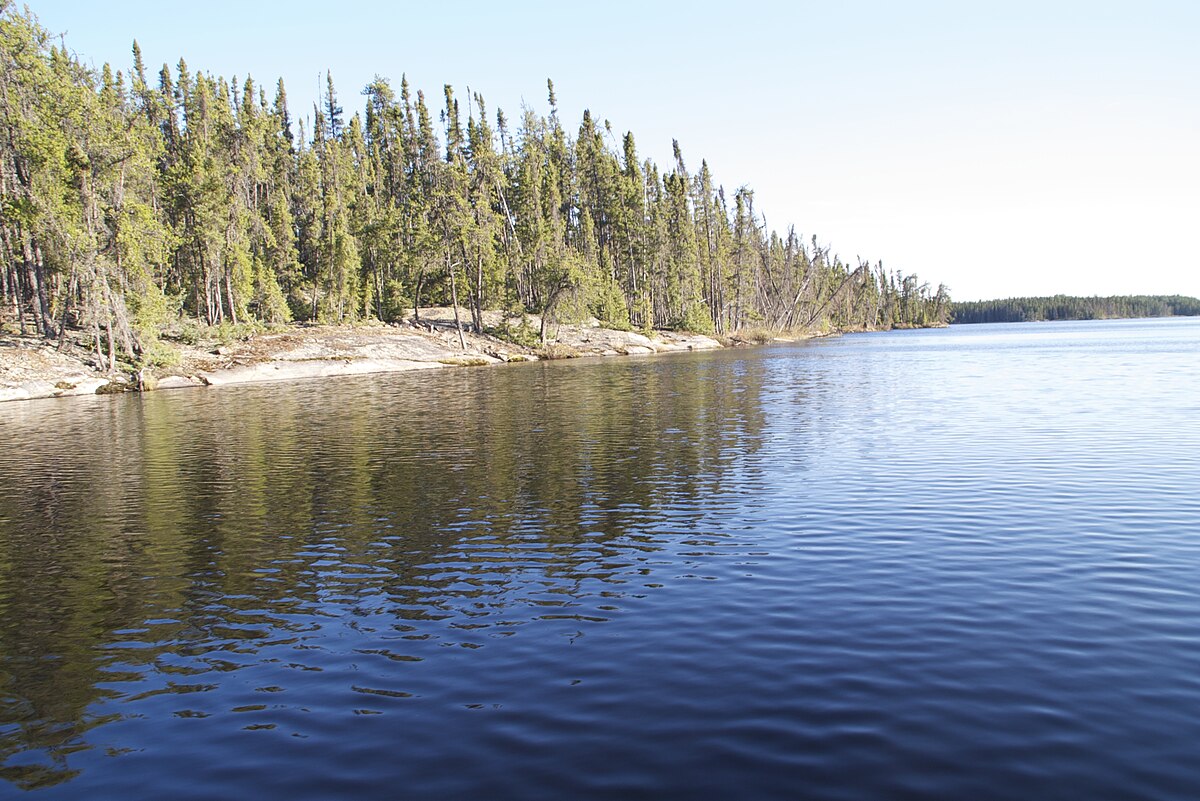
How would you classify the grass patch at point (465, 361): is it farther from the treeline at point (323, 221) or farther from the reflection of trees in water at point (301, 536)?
the reflection of trees in water at point (301, 536)

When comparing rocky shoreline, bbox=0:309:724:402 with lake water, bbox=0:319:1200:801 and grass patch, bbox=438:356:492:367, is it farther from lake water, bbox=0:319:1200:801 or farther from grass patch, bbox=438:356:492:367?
lake water, bbox=0:319:1200:801

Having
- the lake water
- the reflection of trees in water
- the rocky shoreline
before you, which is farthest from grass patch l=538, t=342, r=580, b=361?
the lake water

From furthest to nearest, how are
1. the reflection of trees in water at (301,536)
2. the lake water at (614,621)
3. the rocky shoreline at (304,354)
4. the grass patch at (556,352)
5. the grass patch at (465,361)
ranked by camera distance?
1. the grass patch at (556,352)
2. the grass patch at (465,361)
3. the rocky shoreline at (304,354)
4. the reflection of trees in water at (301,536)
5. the lake water at (614,621)

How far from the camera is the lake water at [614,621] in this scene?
317 inches

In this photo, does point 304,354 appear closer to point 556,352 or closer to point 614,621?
point 556,352

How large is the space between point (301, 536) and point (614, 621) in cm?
894

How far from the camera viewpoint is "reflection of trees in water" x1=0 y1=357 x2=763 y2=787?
11445 millimetres

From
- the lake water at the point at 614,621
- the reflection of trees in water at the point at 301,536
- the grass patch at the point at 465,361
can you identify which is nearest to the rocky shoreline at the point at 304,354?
the grass patch at the point at 465,361

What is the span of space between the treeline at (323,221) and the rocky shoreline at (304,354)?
2.94 metres

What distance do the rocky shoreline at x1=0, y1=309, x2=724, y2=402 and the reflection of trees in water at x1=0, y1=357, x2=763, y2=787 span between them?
24.7 metres

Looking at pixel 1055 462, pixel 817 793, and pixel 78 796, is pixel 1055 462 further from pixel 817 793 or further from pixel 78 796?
pixel 78 796

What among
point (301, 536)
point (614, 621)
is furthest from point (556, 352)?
point (614, 621)

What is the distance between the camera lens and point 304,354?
258ft

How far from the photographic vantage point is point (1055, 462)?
77.3 ft
